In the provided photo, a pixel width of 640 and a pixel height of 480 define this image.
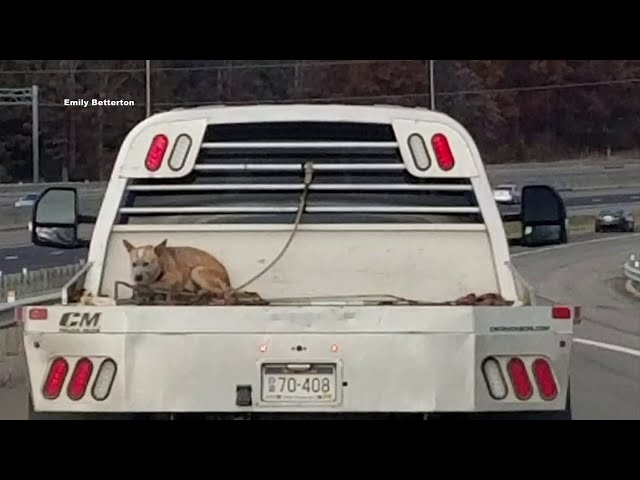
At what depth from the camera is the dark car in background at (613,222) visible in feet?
215

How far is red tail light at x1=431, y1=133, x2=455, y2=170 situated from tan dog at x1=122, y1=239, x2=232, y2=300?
1273 mm

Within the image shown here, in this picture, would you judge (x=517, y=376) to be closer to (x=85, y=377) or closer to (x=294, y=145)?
(x=85, y=377)

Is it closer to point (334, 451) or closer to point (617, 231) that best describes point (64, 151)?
point (617, 231)

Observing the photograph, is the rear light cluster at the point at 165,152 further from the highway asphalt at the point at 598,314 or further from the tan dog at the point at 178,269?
the highway asphalt at the point at 598,314

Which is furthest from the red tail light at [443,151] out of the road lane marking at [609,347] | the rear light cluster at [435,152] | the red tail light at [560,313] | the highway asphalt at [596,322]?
the road lane marking at [609,347]

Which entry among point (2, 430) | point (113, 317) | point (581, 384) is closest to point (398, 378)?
point (113, 317)

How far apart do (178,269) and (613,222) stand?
194 feet

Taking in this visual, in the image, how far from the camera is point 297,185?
834 cm

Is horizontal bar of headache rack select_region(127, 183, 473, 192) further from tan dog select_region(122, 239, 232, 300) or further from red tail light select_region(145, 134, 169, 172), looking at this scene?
tan dog select_region(122, 239, 232, 300)

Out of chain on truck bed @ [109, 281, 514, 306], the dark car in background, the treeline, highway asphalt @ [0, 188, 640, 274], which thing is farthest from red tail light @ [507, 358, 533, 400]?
the treeline

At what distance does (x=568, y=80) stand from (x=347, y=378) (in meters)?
81.6

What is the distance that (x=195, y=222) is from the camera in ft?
27.1

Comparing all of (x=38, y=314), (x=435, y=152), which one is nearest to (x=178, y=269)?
(x=435, y=152)

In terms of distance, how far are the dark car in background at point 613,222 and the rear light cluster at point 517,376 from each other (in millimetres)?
60440
